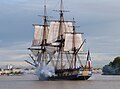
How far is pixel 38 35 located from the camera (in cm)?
15525

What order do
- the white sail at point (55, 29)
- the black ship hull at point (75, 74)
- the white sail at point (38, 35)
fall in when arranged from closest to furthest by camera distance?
1. the black ship hull at point (75, 74)
2. the white sail at point (55, 29)
3. the white sail at point (38, 35)

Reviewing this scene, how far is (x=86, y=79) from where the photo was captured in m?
130

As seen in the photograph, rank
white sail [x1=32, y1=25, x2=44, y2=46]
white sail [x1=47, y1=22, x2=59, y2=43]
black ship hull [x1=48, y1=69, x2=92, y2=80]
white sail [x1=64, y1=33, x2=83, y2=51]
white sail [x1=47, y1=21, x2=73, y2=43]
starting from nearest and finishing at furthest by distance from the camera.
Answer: black ship hull [x1=48, y1=69, x2=92, y2=80] → white sail [x1=64, y1=33, x2=83, y2=51] → white sail [x1=47, y1=21, x2=73, y2=43] → white sail [x1=47, y1=22, x2=59, y2=43] → white sail [x1=32, y1=25, x2=44, y2=46]

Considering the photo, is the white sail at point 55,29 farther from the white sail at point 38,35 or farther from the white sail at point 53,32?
the white sail at point 38,35

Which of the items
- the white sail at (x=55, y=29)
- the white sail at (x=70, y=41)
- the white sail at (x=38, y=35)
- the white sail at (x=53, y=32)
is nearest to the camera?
the white sail at (x=70, y=41)

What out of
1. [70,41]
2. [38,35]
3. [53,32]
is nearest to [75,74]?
[70,41]

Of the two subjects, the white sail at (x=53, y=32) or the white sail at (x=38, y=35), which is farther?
the white sail at (x=38, y=35)

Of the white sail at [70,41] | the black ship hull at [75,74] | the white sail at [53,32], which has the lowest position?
the black ship hull at [75,74]

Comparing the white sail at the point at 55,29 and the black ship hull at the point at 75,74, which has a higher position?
the white sail at the point at 55,29

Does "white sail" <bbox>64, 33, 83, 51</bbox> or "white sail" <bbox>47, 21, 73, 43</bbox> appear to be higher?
"white sail" <bbox>47, 21, 73, 43</bbox>

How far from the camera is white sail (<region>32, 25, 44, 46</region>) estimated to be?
154125 millimetres

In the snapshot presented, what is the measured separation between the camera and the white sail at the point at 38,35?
506 feet

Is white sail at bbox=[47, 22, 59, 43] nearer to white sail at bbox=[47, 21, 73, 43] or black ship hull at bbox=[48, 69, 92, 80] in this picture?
white sail at bbox=[47, 21, 73, 43]

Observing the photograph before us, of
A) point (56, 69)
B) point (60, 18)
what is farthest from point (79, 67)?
point (60, 18)
